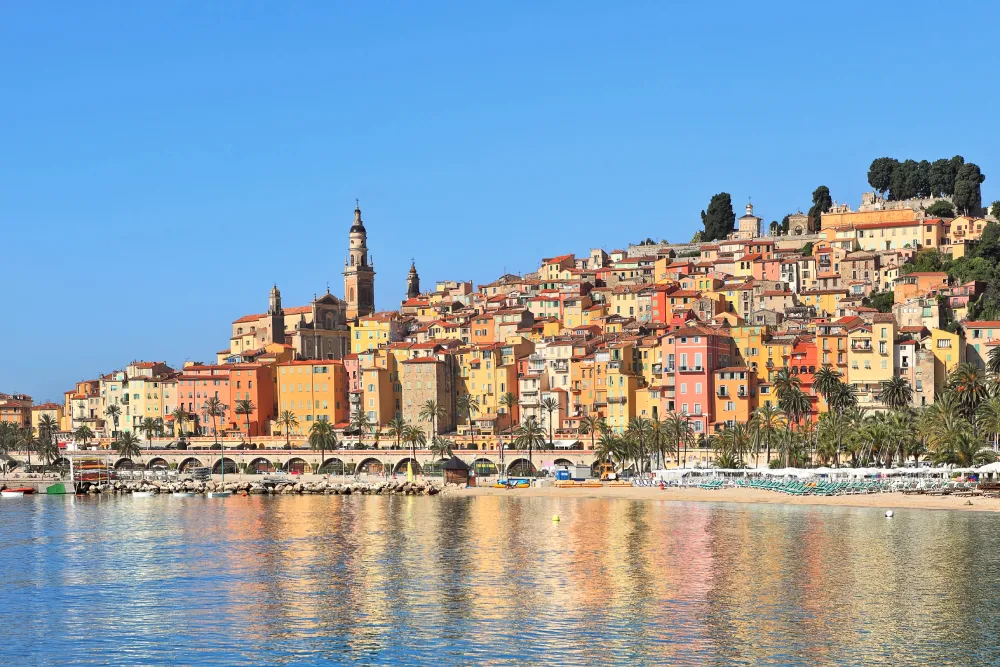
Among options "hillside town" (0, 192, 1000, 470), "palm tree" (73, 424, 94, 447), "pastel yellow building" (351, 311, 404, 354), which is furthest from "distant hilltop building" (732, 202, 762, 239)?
"palm tree" (73, 424, 94, 447)

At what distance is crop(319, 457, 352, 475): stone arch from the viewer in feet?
385

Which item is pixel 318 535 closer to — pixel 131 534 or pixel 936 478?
pixel 131 534

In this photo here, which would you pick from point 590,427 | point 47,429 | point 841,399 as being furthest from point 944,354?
point 47,429

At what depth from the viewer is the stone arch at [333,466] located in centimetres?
11731

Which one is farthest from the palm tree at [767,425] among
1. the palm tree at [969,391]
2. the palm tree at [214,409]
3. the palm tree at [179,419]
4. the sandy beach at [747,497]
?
the palm tree at [179,419]

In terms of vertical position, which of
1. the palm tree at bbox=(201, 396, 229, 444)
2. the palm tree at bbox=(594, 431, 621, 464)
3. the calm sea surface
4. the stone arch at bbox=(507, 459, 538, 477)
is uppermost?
the palm tree at bbox=(201, 396, 229, 444)

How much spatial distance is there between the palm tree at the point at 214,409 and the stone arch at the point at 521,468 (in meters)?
33.9

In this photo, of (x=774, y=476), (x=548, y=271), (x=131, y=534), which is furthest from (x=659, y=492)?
(x=548, y=271)

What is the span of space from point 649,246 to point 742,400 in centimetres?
6389

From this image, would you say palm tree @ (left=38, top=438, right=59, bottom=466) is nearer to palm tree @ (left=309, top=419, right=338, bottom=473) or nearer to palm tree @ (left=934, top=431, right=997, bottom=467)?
palm tree @ (left=309, top=419, right=338, bottom=473)

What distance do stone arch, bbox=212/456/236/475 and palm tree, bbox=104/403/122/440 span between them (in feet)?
72.4

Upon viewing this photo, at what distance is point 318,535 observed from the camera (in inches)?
2849

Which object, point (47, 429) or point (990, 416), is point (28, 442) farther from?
point (990, 416)

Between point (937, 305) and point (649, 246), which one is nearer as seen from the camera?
point (937, 305)
